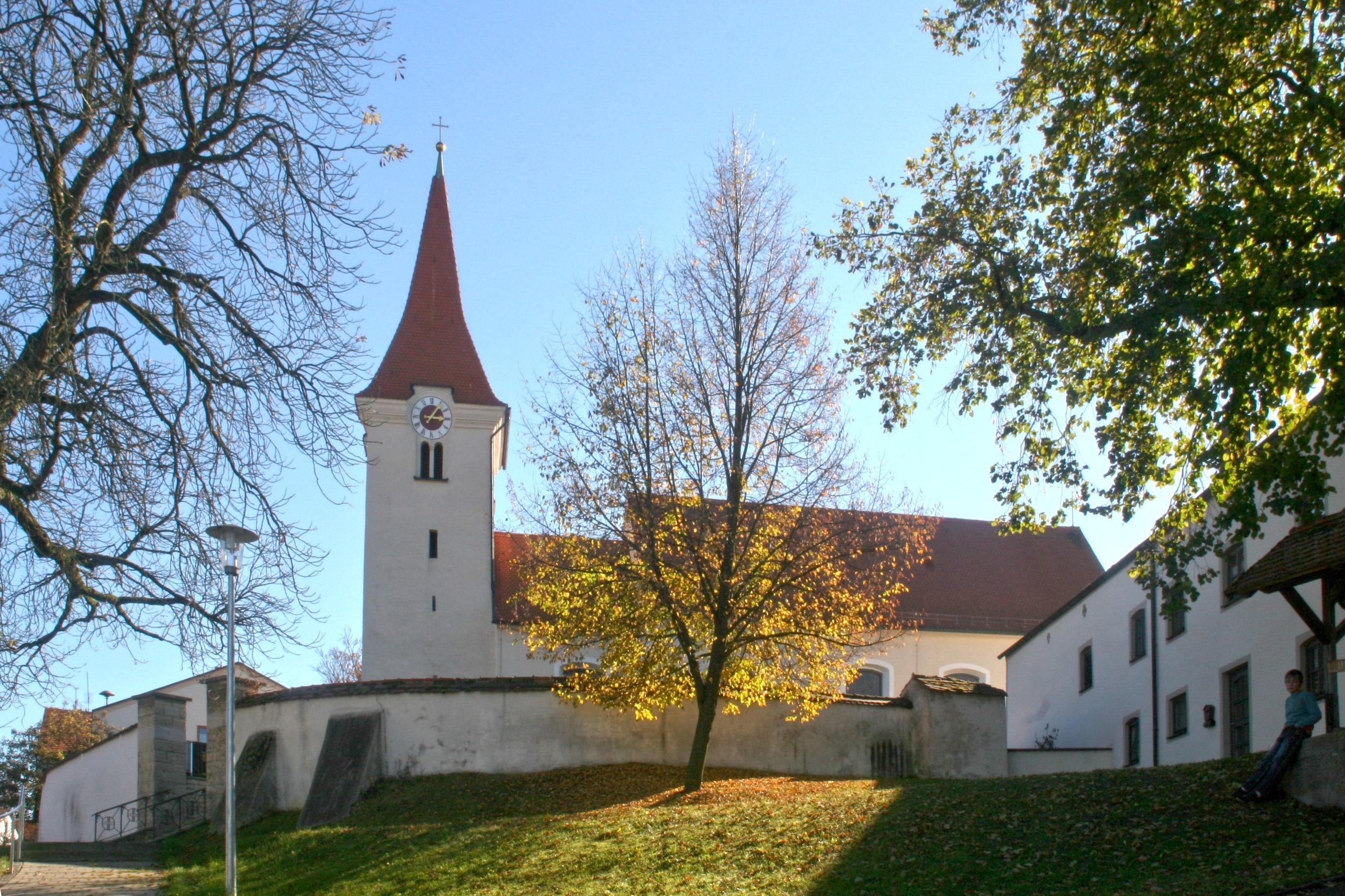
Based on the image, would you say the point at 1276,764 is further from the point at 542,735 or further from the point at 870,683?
the point at 870,683

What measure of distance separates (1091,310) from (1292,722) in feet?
16.2

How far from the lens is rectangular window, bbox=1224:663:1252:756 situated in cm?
2273

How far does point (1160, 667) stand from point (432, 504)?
21.8 meters

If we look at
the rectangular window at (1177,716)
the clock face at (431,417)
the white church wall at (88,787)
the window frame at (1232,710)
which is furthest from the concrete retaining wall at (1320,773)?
the clock face at (431,417)

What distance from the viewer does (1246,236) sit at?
14.1m

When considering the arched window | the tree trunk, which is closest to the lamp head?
the tree trunk

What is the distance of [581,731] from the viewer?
23.2 metres

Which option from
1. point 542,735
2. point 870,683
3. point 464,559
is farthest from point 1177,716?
point 464,559

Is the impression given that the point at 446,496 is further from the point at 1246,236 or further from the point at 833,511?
the point at 1246,236

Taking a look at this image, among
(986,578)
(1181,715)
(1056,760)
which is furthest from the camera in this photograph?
(986,578)

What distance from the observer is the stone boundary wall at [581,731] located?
2294 centimetres

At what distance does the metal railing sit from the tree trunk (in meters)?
9.87

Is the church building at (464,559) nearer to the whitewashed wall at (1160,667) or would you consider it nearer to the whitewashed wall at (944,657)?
the whitewashed wall at (944,657)

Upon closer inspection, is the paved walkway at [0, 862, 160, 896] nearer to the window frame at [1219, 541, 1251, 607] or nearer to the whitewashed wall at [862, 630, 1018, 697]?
the window frame at [1219, 541, 1251, 607]
